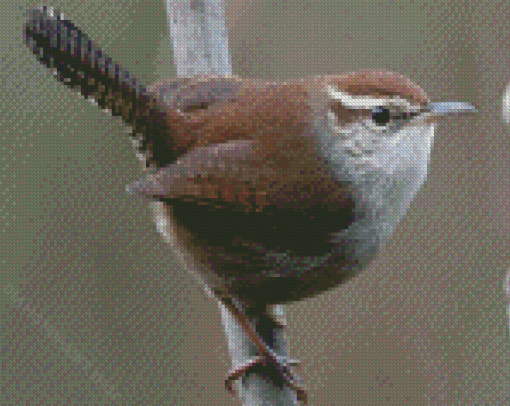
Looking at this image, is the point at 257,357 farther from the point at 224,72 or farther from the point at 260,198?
the point at 224,72

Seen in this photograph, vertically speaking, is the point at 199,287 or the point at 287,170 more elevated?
the point at 287,170

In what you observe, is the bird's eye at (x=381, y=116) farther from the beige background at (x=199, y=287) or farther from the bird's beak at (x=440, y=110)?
the beige background at (x=199, y=287)

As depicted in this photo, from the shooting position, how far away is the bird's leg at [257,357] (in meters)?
0.63

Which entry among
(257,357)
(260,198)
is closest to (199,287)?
(257,357)

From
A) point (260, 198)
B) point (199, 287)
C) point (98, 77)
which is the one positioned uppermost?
Result: point (98, 77)

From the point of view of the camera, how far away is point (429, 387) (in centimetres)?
90

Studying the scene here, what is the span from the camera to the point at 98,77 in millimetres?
421

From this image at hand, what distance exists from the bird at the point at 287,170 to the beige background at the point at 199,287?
0.60 feet

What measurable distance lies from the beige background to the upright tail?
7.1 inches

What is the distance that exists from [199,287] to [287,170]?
41 cm

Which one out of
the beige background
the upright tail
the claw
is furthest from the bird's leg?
the upright tail

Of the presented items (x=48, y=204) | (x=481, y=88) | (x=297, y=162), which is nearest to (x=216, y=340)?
(x=48, y=204)

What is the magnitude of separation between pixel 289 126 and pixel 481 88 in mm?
478

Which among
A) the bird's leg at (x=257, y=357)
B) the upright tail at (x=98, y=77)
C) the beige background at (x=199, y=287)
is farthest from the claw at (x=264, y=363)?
the upright tail at (x=98, y=77)
